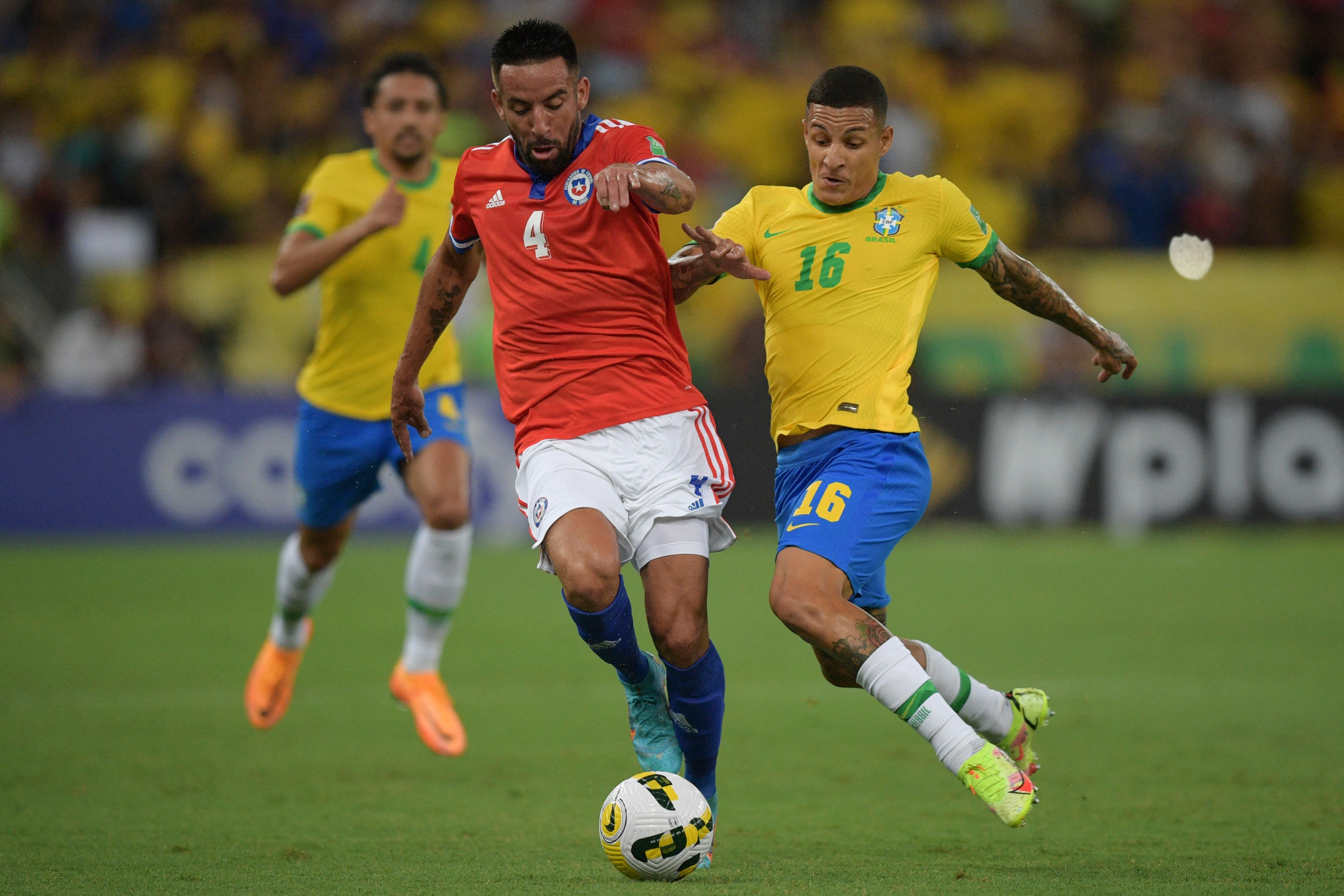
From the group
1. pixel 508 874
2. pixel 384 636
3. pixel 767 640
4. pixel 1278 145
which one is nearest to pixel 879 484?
pixel 508 874

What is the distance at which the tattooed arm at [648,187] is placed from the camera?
15.0 feet

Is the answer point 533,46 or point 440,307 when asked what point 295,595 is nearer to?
point 440,307

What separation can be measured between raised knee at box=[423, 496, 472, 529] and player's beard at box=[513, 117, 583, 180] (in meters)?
2.36

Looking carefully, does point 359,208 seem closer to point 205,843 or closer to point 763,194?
point 763,194

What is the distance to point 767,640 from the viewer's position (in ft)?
32.3

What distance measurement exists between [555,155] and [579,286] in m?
0.42

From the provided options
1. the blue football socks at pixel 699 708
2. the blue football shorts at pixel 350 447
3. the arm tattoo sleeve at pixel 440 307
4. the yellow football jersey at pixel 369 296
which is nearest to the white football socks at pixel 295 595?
the blue football shorts at pixel 350 447

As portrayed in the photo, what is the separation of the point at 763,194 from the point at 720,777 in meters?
2.37

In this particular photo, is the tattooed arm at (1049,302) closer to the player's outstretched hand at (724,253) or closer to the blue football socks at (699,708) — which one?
the player's outstretched hand at (724,253)

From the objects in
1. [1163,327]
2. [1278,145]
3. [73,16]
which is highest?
[73,16]

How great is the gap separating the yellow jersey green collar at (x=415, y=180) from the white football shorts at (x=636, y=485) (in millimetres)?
2598

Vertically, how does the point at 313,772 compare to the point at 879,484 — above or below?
below

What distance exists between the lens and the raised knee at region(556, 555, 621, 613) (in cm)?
475

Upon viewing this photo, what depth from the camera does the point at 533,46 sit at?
4.83 m
